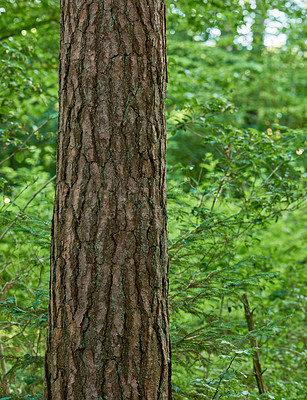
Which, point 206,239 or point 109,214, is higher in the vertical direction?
point 206,239

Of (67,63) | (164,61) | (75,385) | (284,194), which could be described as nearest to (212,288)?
(284,194)

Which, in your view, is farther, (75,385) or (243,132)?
(243,132)

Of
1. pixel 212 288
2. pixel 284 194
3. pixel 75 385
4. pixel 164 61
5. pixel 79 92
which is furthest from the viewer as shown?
pixel 284 194

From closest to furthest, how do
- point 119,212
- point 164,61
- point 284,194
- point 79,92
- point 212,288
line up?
point 119,212 → point 79,92 → point 164,61 → point 212,288 → point 284,194

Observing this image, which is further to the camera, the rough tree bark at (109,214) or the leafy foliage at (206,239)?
the leafy foliage at (206,239)

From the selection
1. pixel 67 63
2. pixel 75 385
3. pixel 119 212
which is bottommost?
pixel 75 385

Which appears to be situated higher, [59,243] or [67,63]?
[67,63]

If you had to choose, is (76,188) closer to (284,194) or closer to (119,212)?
(119,212)

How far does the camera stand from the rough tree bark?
1570 mm

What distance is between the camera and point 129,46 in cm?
179

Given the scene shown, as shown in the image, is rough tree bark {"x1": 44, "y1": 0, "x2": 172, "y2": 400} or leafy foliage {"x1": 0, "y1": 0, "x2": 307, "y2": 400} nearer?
rough tree bark {"x1": 44, "y1": 0, "x2": 172, "y2": 400}

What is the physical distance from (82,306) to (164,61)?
1.24 meters

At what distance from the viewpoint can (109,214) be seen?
5.41ft

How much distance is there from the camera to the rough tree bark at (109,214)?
1570mm
